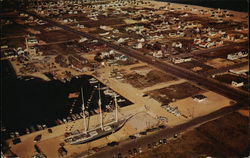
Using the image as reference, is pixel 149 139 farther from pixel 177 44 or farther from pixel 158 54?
pixel 177 44

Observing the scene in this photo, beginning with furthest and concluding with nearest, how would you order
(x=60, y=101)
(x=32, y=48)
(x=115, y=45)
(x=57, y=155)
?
(x=115, y=45)
(x=32, y=48)
(x=60, y=101)
(x=57, y=155)

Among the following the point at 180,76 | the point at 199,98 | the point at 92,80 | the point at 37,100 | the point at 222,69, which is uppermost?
the point at 222,69

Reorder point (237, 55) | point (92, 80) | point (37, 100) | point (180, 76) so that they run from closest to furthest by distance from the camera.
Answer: point (37, 100) → point (92, 80) → point (180, 76) → point (237, 55)

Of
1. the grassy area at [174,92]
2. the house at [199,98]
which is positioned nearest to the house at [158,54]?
the grassy area at [174,92]

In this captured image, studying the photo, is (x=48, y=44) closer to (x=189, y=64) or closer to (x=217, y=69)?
(x=189, y=64)

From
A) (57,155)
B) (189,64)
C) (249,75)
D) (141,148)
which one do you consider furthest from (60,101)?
(249,75)

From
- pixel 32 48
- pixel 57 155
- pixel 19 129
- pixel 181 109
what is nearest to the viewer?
pixel 57 155

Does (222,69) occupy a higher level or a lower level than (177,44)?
lower

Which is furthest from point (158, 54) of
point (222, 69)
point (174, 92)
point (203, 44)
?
point (174, 92)

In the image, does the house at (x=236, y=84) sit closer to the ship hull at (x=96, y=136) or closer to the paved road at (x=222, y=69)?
the paved road at (x=222, y=69)
